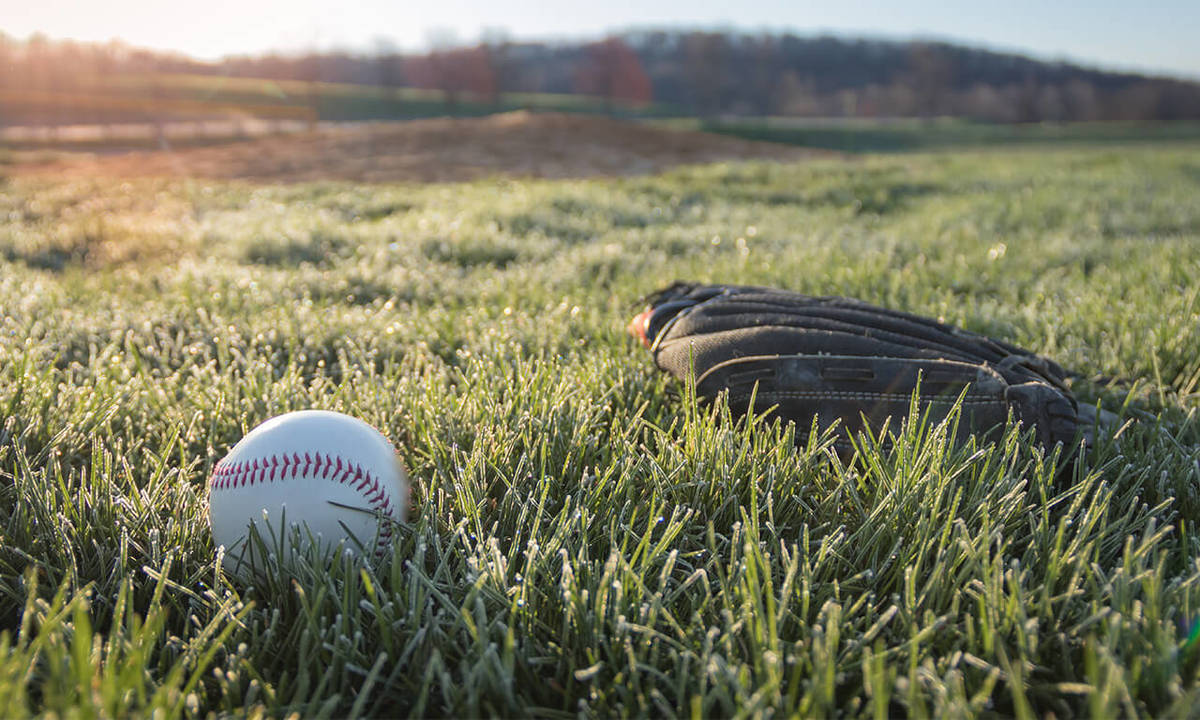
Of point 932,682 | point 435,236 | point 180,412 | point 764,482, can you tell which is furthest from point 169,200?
point 932,682

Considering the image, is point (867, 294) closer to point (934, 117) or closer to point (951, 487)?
point (951, 487)

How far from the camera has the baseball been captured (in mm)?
1799

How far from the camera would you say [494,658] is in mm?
1357

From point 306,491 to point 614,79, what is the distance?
301 feet

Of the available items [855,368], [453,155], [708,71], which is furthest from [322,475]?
[708,71]

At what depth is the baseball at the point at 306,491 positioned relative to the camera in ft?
5.90

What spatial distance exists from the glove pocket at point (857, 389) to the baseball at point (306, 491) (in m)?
1.23

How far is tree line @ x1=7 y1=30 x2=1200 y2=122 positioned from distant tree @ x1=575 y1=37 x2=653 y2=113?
18 cm

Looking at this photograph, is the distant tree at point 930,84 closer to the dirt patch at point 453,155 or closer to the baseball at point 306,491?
the dirt patch at point 453,155

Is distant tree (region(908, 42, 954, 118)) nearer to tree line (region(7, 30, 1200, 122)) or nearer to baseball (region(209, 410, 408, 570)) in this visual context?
tree line (region(7, 30, 1200, 122))

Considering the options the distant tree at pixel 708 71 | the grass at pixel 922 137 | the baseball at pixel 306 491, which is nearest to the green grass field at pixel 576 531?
the baseball at pixel 306 491

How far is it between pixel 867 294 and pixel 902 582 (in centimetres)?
298

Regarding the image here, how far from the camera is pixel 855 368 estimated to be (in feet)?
8.16

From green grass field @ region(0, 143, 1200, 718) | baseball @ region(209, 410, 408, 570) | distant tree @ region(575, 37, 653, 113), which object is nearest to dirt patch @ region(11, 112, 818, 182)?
green grass field @ region(0, 143, 1200, 718)
